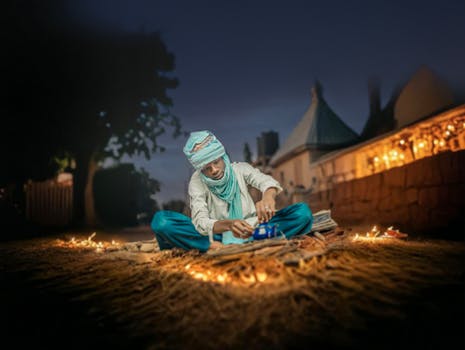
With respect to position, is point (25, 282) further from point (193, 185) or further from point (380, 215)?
point (380, 215)

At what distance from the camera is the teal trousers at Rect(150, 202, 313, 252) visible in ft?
11.7

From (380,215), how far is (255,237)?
14.7ft

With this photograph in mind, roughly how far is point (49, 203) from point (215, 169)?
1089cm

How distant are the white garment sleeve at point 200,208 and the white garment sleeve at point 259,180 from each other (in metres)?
0.65

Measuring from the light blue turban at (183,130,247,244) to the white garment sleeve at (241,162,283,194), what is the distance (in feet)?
0.80

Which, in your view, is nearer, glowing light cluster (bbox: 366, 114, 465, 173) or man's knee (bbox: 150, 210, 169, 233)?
man's knee (bbox: 150, 210, 169, 233)

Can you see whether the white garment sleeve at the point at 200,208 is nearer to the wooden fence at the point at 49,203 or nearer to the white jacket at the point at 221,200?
the white jacket at the point at 221,200

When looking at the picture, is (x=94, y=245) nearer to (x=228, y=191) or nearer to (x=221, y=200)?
(x=221, y=200)

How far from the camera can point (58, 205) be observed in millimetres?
11523

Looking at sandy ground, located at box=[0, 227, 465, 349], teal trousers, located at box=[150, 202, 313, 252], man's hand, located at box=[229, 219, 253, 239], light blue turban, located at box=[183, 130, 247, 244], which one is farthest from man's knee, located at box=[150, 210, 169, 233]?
man's hand, located at box=[229, 219, 253, 239]

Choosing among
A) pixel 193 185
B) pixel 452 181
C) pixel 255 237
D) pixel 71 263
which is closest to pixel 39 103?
pixel 71 263

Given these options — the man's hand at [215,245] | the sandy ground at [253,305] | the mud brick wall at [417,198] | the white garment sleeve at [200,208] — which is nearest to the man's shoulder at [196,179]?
the white garment sleeve at [200,208]

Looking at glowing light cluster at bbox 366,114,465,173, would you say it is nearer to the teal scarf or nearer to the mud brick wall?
the mud brick wall

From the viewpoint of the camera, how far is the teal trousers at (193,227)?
140 inches
